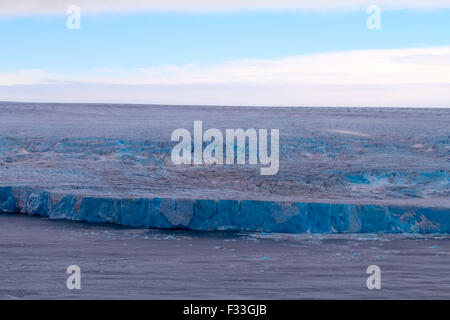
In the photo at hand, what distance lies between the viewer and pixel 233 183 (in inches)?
345

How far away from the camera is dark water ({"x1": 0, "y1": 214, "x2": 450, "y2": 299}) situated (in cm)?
470

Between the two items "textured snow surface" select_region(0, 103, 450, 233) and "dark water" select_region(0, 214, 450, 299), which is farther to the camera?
"textured snow surface" select_region(0, 103, 450, 233)

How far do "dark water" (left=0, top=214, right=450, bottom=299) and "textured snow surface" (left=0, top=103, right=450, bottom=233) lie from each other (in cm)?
27

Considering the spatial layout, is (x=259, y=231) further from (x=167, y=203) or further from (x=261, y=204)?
(x=167, y=203)

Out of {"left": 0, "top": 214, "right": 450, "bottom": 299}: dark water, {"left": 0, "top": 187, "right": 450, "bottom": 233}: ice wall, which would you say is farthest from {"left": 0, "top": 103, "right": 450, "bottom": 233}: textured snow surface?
{"left": 0, "top": 214, "right": 450, "bottom": 299}: dark water

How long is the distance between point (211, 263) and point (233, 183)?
3.25m

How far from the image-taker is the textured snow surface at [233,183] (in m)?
7.03

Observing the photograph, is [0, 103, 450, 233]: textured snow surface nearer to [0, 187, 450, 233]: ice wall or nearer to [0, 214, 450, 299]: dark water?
[0, 187, 450, 233]: ice wall

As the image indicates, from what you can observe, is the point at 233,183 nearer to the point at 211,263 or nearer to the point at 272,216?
the point at 272,216

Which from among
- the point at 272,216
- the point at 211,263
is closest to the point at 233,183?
the point at 272,216

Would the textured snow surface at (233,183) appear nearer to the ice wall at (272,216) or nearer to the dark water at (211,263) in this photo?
the ice wall at (272,216)

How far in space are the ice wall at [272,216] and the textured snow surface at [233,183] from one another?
0.01 metres
